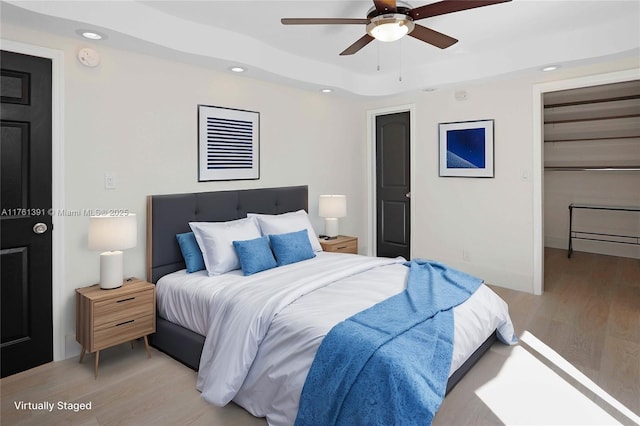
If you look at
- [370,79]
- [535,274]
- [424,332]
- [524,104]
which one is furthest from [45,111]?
[535,274]

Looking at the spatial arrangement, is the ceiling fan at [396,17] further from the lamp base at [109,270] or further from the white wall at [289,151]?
the lamp base at [109,270]

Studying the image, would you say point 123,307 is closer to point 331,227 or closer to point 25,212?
point 25,212

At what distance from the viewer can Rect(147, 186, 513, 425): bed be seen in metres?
2.12

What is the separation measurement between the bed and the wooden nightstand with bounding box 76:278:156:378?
0.16 m

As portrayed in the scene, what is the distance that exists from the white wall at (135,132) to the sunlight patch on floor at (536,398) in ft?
9.01

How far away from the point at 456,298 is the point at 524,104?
2689 millimetres

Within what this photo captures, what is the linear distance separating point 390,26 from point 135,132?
6.98 ft

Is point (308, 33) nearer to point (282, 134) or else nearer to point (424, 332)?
point (282, 134)

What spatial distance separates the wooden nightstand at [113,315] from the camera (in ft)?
8.61

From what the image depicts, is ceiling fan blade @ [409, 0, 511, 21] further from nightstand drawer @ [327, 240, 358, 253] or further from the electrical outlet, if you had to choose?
nightstand drawer @ [327, 240, 358, 253]

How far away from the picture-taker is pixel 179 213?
342 cm

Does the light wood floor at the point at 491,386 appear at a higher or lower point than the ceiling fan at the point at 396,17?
lower

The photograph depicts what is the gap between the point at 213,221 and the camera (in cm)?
367

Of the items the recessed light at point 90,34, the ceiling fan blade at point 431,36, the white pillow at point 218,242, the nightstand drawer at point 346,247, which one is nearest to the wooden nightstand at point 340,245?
the nightstand drawer at point 346,247
